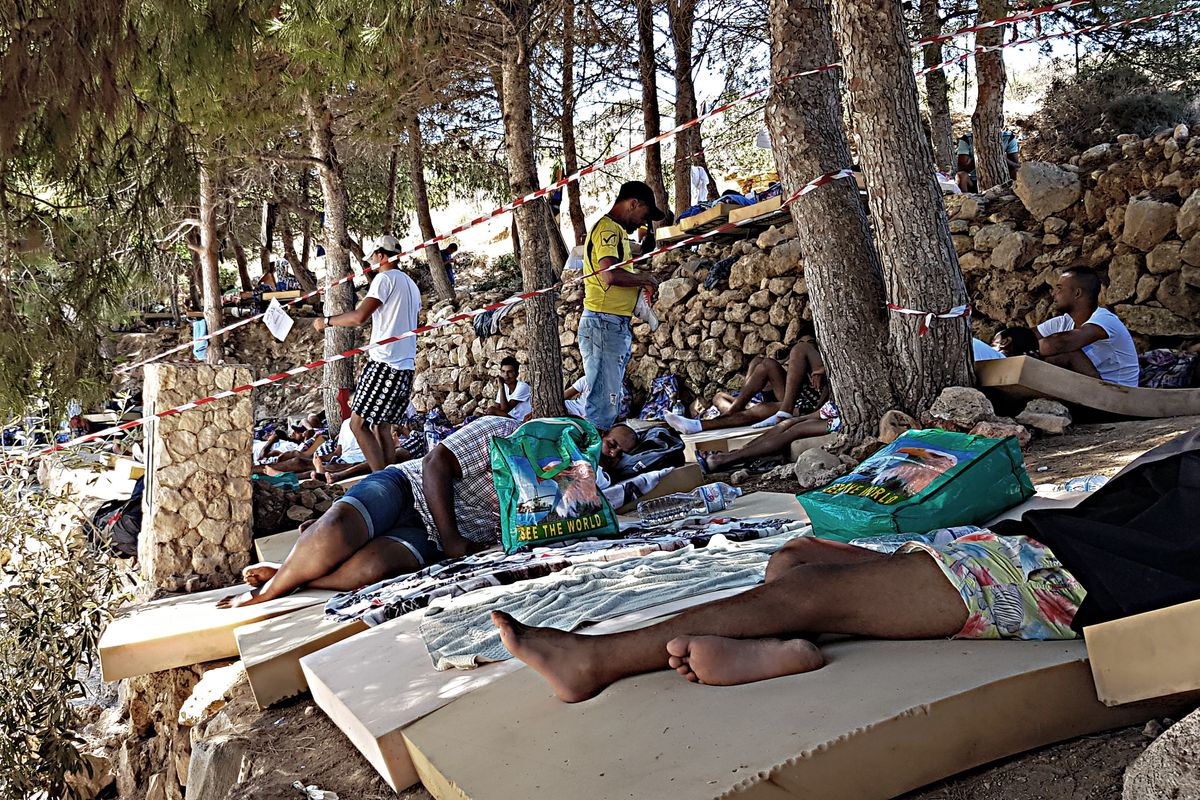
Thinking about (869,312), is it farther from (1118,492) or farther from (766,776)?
(766,776)

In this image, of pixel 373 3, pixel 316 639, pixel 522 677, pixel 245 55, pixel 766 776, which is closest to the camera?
pixel 766 776

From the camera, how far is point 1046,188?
26.0ft

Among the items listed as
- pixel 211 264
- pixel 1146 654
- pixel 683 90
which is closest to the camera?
pixel 1146 654

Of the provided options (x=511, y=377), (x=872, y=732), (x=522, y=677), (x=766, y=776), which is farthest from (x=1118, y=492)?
(x=511, y=377)

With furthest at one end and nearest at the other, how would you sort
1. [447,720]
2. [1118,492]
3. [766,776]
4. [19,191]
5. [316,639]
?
[316,639], [19,191], [447,720], [1118,492], [766,776]

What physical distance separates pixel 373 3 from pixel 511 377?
5459 mm

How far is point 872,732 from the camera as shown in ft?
5.61

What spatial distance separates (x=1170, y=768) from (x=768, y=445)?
4.90 meters

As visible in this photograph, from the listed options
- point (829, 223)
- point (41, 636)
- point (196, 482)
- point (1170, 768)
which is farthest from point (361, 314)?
point (1170, 768)

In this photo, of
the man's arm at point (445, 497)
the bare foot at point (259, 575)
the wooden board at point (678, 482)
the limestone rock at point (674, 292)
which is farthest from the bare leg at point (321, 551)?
the limestone rock at point (674, 292)

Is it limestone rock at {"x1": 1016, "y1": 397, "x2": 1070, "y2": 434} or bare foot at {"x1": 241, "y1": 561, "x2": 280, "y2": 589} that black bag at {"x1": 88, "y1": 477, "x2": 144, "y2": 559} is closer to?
bare foot at {"x1": 241, "y1": 561, "x2": 280, "y2": 589}

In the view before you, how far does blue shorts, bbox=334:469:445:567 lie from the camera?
3961 mm

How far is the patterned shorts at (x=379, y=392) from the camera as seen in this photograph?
6.01 meters

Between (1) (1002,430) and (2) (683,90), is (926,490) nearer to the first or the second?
(1) (1002,430)
